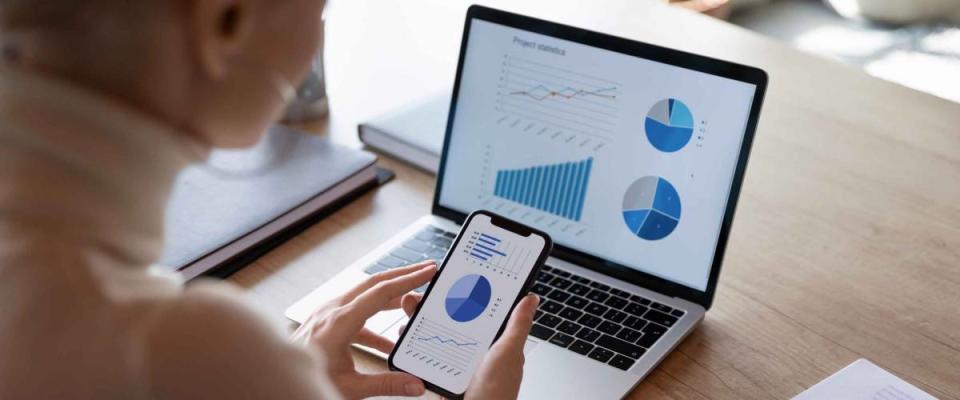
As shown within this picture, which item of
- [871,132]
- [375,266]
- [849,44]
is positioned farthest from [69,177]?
[849,44]

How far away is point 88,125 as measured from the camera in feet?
1.44

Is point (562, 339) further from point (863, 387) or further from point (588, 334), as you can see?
point (863, 387)

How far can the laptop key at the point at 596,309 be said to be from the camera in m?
0.98

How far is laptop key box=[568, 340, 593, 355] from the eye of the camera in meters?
0.92

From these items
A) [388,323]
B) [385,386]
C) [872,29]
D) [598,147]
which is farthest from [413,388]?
[872,29]

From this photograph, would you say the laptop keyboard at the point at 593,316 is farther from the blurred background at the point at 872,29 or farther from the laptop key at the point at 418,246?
the blurred background at the point at 872,29

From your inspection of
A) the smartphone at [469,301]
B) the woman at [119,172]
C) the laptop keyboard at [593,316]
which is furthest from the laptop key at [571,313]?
the woman at [119,172]

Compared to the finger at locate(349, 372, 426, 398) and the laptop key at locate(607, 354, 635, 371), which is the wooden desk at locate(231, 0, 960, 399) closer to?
the laptop key at locate(607, 354, 635, 371)

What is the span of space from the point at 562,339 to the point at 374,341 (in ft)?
0.60

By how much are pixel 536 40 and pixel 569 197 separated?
0.18 meters

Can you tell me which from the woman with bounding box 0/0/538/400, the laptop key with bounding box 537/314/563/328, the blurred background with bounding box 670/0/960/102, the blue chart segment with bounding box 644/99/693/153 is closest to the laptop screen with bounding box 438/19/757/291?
the blue chart segment with bounding box 644/99/693/153

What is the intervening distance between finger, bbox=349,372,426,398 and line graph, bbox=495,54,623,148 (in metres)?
0.34

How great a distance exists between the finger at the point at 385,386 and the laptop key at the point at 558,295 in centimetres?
22

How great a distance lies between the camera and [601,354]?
0.92 meters
